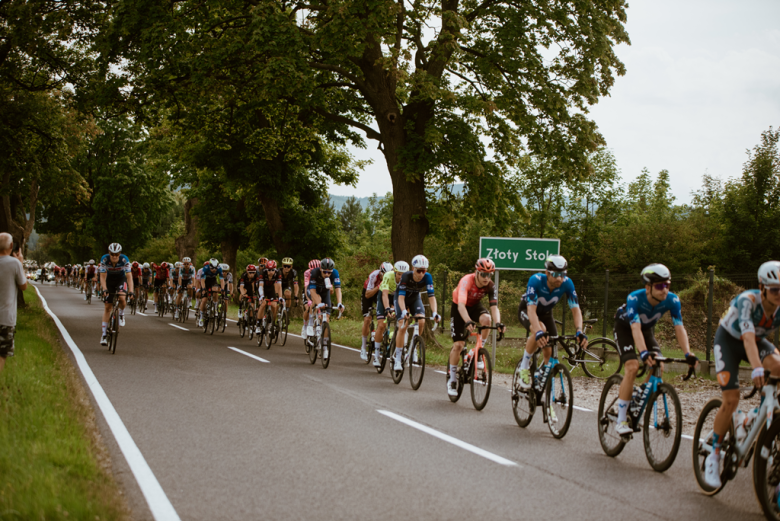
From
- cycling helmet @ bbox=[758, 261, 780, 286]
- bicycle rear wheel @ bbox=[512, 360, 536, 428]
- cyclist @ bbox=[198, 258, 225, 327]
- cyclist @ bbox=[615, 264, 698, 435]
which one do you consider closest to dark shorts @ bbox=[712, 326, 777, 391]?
cycling helmet @ bbox=[758, 261, 780, 286]

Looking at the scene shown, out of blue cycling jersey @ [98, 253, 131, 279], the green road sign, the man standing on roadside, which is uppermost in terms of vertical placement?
the green road sign

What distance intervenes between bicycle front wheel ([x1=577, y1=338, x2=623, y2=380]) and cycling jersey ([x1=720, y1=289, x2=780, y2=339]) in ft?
29.2

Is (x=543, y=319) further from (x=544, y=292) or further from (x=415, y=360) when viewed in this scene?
(x=415, y=360)

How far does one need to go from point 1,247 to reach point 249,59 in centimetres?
1019

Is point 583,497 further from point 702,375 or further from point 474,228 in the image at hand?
point 474,228

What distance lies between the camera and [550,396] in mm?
7988

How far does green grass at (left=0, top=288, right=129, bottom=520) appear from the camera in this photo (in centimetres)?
444

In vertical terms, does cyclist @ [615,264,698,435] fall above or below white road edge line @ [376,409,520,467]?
above

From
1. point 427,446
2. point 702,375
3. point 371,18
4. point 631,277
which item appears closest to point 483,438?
point 427,446

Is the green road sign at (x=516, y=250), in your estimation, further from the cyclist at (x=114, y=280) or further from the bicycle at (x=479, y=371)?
the cyclist at (x=114, y=280)

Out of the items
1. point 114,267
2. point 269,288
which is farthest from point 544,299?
point 114,267

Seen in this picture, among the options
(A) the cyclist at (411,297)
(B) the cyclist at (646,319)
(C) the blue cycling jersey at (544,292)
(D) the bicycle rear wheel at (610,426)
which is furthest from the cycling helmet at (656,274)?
(A) the cyclist at (411,297)

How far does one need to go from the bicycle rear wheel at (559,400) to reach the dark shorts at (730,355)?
6.82 feet

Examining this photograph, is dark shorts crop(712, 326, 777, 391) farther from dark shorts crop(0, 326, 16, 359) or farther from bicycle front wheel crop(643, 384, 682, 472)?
dark shorts crop(0, 326, 16, 359)
